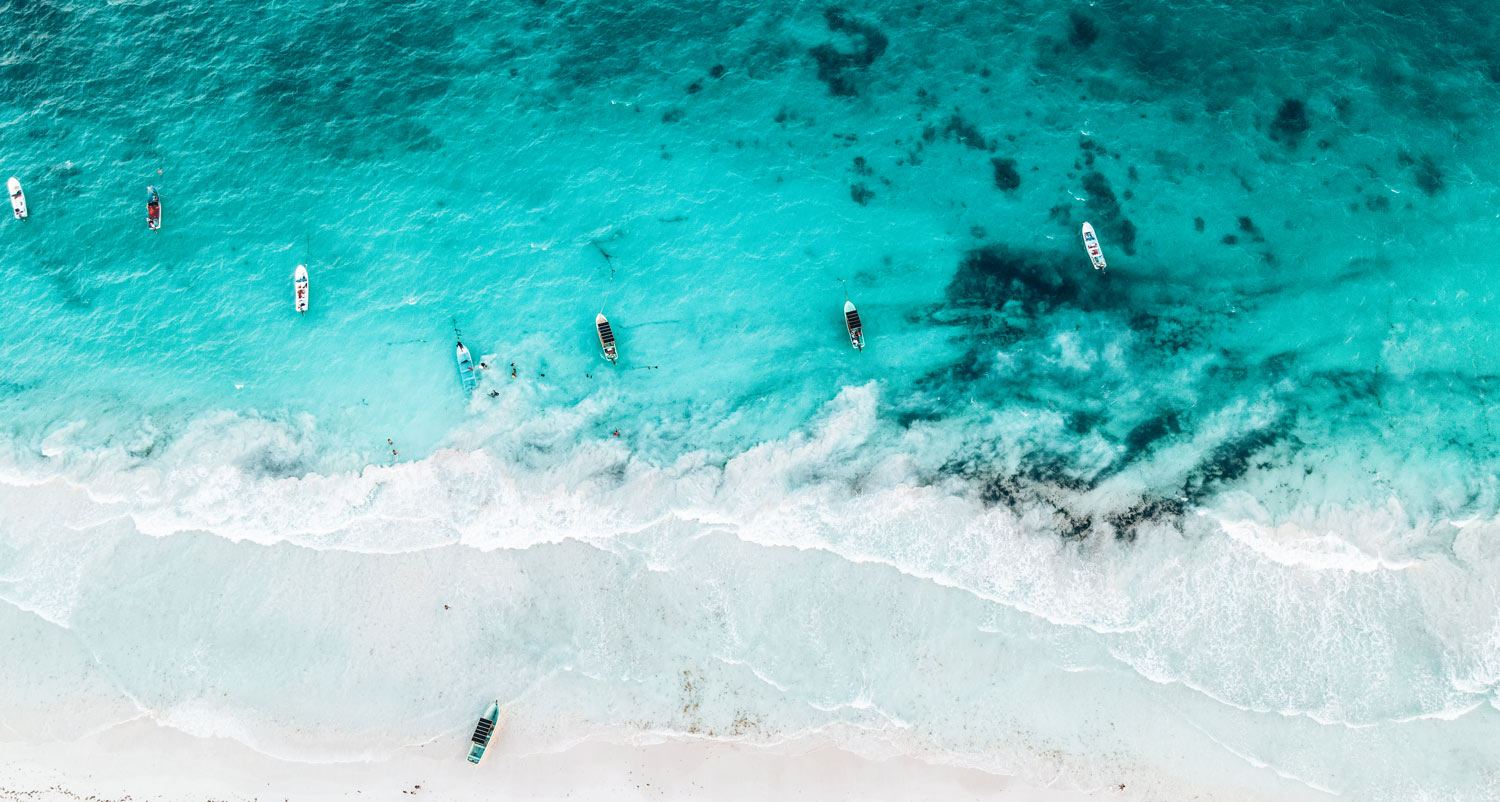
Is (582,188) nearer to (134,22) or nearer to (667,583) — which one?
(667,583)

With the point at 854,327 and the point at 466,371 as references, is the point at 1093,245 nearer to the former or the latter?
the point at 854,327

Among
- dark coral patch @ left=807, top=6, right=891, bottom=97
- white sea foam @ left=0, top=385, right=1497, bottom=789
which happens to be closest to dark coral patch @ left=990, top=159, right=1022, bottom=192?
dark coral patch @ left=807, top=6, right=891, bottom=97

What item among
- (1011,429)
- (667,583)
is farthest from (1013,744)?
(667,583)

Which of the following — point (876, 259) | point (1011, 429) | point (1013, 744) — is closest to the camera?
point (1013, 744)

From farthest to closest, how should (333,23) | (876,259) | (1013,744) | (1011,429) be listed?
1. (333,23)
2. (876,259)
3. (1011,429)
4. (1013,744)

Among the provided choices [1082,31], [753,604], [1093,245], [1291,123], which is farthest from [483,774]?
[1291,123]

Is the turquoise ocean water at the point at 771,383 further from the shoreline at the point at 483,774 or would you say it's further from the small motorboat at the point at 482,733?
the shoreline at the point at 483,774
